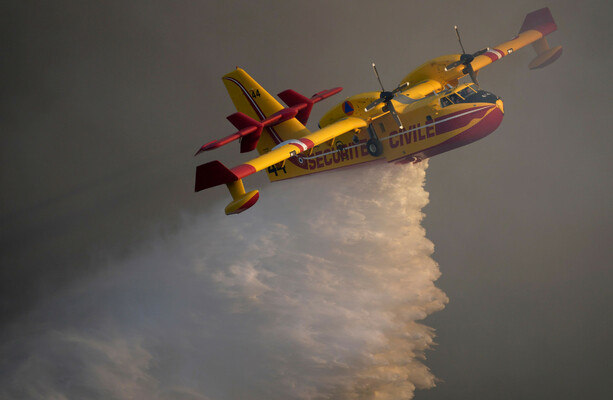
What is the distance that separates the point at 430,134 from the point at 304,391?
11099 millimetres

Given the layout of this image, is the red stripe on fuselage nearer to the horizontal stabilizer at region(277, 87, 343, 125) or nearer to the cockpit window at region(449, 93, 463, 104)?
the horizontal stabilizer at region(277, 87, 343, 125)

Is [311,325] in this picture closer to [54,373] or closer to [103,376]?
[103,376]

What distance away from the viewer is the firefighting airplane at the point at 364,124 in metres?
21.7

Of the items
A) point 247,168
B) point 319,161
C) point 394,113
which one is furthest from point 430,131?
point 247,168

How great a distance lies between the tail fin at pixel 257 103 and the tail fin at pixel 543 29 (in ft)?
35.8

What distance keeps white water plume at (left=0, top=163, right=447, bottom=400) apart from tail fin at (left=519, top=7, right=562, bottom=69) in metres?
7.99

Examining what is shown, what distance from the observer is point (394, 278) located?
26.8 meters

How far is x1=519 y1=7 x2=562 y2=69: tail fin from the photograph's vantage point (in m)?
28.5

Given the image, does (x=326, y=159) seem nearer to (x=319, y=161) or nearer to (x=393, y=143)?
(x=319, y=161)

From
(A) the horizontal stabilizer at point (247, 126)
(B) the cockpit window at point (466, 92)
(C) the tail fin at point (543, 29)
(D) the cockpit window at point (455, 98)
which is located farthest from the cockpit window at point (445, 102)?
(C) the tail fin at point (543, 29)

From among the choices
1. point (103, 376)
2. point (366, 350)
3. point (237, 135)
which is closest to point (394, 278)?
point (366, 350)

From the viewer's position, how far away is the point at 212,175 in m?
19.7

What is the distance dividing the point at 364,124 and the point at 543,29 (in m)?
10.6

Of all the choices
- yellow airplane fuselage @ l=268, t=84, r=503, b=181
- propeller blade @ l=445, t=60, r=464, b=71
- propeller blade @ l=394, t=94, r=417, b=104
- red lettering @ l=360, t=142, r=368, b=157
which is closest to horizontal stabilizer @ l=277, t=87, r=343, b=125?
yellow airplane fuselage @ l=268, t=84, r=503, b=181
